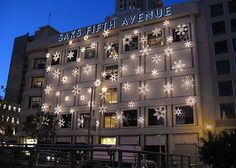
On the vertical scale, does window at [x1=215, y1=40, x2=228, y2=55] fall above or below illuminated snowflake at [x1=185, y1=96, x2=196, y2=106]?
above

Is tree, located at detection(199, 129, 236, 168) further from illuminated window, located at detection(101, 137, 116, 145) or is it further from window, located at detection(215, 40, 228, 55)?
illuminated window, located at detection(101, 137, 116, 145)

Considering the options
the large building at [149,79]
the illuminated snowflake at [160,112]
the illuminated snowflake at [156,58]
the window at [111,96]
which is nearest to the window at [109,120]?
the large building at [149,79]

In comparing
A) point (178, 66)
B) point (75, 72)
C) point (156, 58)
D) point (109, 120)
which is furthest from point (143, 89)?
point (75, 72)

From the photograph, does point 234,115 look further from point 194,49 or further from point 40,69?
point 40,69

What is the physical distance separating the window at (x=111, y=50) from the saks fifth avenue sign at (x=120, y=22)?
2.88 meters

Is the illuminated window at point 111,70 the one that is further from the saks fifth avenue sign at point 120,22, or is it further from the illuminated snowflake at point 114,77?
the saks fifth avenue sign at point 120,22

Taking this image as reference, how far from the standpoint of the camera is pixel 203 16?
42.2m

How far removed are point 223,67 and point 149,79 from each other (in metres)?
10.1

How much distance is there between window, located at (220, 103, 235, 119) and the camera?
37.1 meters

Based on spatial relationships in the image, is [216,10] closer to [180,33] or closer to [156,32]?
[180,33]

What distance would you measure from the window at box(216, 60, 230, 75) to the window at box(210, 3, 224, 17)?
Answer: 23.6 ft

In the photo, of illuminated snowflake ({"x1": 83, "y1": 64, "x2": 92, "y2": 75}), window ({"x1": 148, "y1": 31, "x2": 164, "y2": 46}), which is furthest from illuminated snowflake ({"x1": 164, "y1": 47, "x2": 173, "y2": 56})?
illuminated snowflake ({"x1": 83, "y1": 64, "x2": 92, "y2": 75})

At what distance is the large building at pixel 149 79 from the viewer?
38531 millimetres

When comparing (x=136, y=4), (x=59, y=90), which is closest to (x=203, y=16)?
(x=59, y=90)
